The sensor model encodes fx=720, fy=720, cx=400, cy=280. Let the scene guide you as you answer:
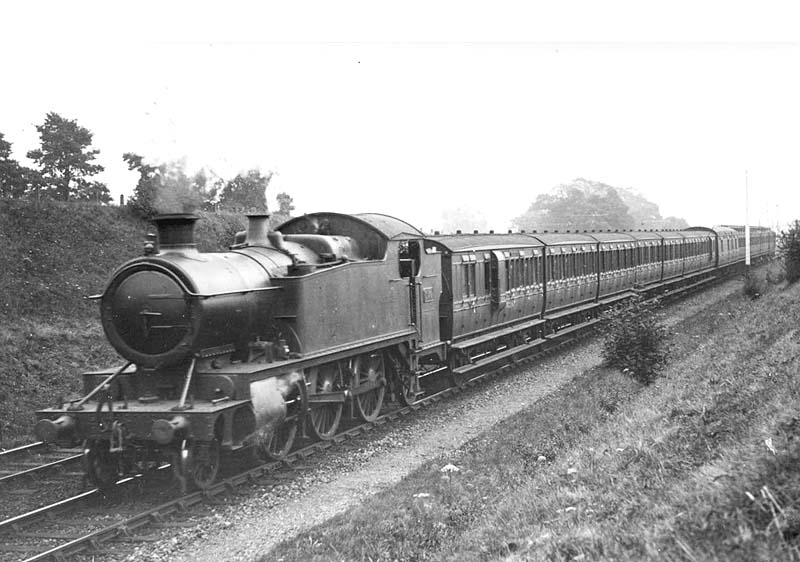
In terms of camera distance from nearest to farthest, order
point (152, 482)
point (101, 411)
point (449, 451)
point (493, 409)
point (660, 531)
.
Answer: point (660, 531) < point (101, 411) < point (152, 482) < point (449, 451) < point (493, 409)

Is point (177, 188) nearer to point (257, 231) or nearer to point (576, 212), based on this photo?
point (257, 231)

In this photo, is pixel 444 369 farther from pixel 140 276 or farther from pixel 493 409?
pixel 140 276

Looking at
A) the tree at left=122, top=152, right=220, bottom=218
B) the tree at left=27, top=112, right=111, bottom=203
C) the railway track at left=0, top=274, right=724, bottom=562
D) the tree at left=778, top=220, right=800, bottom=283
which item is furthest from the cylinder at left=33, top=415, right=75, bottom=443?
the tree at left=778, top=220, right=800, bottom=283

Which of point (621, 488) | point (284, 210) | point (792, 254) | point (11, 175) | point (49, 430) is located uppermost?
point (11, 175)

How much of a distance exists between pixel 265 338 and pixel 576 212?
5349 cm

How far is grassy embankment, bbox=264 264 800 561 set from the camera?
160 inches

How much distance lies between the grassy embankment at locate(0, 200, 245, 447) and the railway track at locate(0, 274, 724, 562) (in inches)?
139

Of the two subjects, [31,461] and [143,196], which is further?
[143,196]

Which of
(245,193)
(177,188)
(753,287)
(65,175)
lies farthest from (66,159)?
(753,287)

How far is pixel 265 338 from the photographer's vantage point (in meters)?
9.23

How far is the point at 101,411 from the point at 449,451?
4377mm

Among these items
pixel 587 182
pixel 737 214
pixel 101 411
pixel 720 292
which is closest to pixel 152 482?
pixel 101 411

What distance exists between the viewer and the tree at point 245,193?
2092cm

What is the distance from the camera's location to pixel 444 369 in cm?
1398
